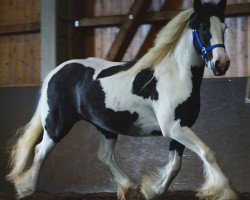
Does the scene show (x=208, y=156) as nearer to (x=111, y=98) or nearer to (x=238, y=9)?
(x=111, y=98)

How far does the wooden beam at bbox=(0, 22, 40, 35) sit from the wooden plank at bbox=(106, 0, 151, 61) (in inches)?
51.6

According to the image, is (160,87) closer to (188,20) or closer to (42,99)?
(188,20)

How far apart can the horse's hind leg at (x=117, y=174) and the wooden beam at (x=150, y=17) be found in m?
2.25

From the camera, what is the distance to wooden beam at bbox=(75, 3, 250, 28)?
573 cm

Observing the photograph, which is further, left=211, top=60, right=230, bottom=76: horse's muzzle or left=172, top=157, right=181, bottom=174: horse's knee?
left=172, top=157, right=181, bottom=174: horse's knee

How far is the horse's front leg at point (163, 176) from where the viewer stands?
148 inches

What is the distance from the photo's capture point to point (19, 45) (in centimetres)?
723

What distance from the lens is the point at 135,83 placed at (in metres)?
3.80

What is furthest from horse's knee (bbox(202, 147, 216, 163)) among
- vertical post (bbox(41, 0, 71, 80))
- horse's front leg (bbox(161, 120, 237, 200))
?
vertical post (bbox(41, 0, 71, 80))

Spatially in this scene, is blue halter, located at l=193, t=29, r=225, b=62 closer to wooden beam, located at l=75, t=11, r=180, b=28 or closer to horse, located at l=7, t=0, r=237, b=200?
horse, located at l=7, t=0, r=237, b=200

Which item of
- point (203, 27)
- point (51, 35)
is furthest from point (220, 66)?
point (51, 35)

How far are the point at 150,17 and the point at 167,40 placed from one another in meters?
2.56

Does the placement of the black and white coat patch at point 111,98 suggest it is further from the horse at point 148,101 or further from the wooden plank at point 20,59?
the wooden plank at point 20,59

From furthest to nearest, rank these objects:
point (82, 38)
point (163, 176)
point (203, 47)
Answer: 1. point (82, 38)
2. point (163, 176)
3. point (203, 47)
